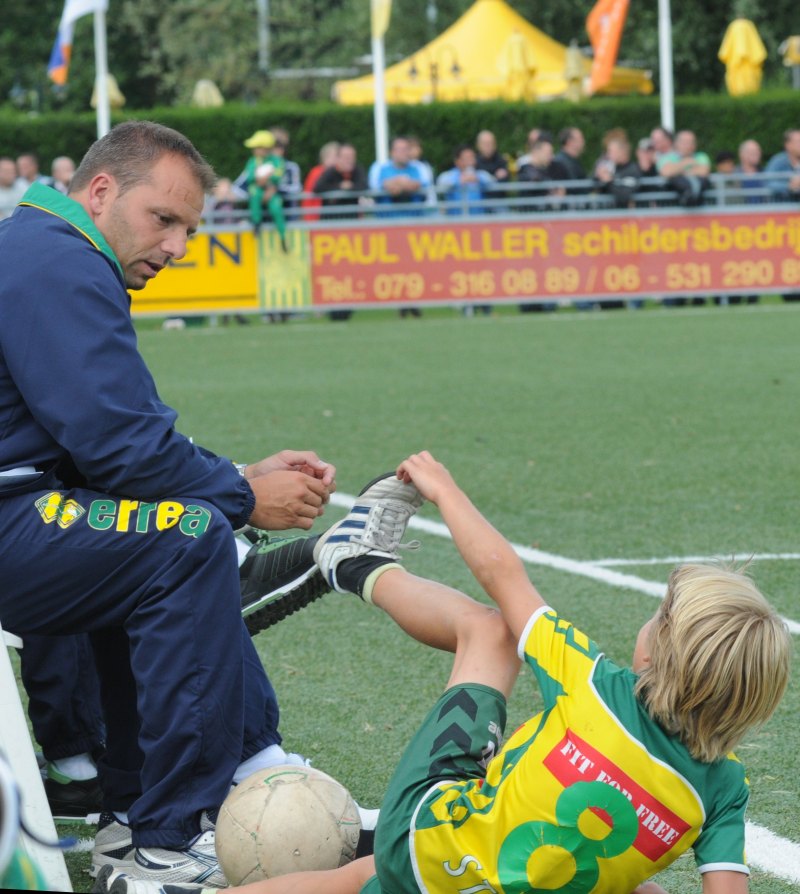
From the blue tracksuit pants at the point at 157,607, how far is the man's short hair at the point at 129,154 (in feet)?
2.43

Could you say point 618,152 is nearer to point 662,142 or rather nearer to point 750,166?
point 662,142

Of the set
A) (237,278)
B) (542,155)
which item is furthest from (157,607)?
(542,155)

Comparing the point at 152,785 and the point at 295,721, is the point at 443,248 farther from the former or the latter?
the point at 152,785

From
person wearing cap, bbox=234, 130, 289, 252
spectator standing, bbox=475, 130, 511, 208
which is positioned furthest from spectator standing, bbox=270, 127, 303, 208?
spectator standing, bbox=475, 130, 511, 208

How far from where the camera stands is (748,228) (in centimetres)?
1917

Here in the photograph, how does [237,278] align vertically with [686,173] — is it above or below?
below

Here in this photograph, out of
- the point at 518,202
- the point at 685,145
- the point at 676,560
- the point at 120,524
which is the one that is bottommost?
the point at 676,560

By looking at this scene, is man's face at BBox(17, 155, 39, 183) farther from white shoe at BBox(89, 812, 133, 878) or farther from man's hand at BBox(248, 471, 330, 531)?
white shoe at BBox(89, 812, 133, 878)

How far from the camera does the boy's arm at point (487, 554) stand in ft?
10.3

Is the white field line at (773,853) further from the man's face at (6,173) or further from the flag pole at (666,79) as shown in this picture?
the flag pole at (666,79)

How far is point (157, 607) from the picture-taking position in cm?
330

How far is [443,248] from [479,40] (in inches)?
558

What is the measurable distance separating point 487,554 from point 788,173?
58.1 feet

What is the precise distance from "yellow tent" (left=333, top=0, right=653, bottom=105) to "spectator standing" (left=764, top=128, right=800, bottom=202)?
8572 millimetres
